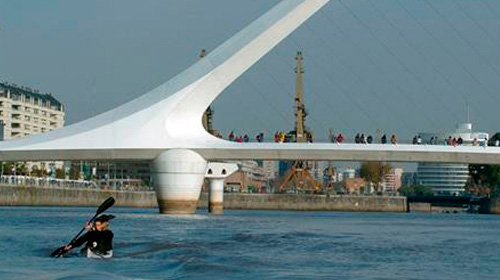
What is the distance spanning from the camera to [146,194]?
97.8 metres

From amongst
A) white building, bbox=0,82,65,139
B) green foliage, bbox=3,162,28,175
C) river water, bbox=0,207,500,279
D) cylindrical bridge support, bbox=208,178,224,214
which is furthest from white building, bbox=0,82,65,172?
river water, bbox=0,207,500,279

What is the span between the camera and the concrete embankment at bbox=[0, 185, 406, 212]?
3366 inches

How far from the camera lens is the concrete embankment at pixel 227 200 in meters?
85.5

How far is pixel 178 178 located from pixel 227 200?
46.1 m

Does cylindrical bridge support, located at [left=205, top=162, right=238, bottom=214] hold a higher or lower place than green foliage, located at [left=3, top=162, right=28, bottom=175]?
lower

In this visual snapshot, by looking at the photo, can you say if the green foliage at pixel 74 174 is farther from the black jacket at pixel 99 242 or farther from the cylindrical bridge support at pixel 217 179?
the black jacket at pixel 99 242

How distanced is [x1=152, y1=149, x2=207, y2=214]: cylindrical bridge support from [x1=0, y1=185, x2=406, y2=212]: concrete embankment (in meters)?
27.8

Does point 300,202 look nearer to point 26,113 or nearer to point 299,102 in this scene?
point 299,102

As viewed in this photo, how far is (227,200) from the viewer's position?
101875 mm

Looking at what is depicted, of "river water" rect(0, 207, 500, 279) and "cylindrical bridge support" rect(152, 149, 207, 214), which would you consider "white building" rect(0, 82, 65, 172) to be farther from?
"river water" rect(0, 207, 500, 279)

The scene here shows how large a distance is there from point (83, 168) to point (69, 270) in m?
159

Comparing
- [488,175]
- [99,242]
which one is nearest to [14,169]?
[488,175]

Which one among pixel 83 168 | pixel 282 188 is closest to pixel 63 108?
pixel 83 168

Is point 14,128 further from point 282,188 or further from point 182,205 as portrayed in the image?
point 182,205
